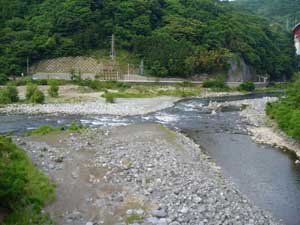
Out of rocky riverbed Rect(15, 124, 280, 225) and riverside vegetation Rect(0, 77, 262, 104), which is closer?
rocky riverbed Rect(15, 124, 280, 225)

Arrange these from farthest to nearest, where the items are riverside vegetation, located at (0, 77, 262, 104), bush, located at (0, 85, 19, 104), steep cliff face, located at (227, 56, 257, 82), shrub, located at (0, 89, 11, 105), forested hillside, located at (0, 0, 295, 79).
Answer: steep cliff face, located at (227, 56, 257, 82) < forested hillside, located at (0, 0, 295, 79) < riverside vegetation, located at (0, 77, 262, 104) < bush, located at (0, 85, 19, 104) < shrub, located at (0, 89, 11, 105)

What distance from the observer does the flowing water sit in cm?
1703

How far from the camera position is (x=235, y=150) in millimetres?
25906

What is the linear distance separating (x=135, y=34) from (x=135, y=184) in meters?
80.8

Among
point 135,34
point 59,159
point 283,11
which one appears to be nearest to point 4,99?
point 59,159

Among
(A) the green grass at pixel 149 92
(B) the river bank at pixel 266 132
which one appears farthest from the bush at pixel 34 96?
(B) the river bank at pixel 266 132

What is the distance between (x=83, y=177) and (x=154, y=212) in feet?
15.0

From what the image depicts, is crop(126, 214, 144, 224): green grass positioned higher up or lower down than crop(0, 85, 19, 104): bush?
lower down

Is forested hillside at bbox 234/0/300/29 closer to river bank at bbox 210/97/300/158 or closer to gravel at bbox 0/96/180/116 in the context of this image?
river bank at bbox 210/97/300/158

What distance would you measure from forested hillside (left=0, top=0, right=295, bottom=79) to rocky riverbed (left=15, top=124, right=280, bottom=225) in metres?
62.9

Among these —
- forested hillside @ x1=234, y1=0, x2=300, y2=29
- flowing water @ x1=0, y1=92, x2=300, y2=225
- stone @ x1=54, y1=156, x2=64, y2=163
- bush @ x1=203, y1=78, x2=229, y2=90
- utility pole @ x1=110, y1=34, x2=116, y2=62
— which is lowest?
flowing water @ x1=0, y1=92, x2=300, y2=225

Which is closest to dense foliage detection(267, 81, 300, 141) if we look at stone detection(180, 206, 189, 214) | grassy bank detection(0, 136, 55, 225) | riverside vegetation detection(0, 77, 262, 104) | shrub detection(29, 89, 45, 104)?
stone detection(180, 206, 189, 214)

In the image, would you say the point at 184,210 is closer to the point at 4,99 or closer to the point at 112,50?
the point at 4,99

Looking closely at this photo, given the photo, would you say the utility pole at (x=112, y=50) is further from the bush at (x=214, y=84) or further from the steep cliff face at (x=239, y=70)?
the steep cliff face at (x=239, y=70)
